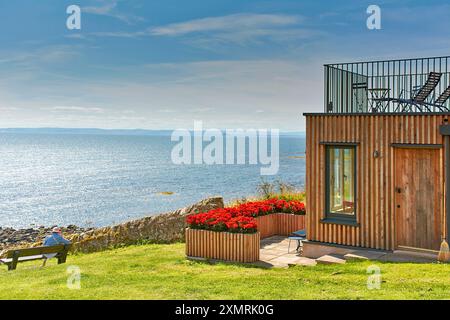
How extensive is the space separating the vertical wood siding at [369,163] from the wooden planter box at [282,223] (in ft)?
9.26

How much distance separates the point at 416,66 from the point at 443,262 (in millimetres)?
4923

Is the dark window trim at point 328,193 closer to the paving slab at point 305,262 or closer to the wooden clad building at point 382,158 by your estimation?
the wooden clad building at point 382,158

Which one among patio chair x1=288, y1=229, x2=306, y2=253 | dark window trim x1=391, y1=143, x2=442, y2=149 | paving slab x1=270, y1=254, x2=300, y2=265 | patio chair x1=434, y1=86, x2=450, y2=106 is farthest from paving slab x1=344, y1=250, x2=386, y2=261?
patio chair x1=434, y1=86, x2=450, y2=106

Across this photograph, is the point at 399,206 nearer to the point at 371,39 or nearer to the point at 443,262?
the point at 443,262

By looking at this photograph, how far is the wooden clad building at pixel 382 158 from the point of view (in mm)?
10914

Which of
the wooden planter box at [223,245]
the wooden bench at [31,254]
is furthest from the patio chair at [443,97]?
the wooden bench at [31,254]

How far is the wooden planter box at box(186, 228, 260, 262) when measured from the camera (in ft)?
38.4

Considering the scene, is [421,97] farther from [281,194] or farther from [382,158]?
[281,194]

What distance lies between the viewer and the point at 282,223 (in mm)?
15367

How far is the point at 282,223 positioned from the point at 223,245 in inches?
152

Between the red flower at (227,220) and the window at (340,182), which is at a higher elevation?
the window at (340,182)

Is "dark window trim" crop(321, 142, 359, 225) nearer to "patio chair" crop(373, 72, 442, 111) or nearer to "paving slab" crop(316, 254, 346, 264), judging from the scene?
"paving slab" crop(316, 254, 346, 264)

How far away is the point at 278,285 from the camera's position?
8.77 metres
